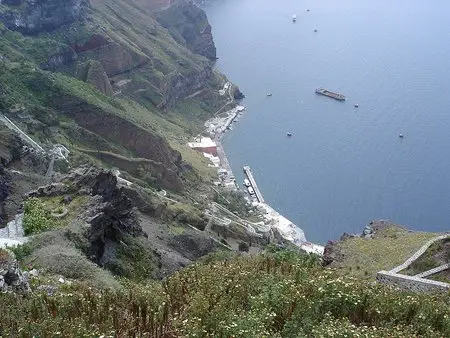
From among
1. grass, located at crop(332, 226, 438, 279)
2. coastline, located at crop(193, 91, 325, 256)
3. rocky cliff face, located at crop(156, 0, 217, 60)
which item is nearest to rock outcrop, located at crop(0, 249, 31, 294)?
grass, located at crop(332, 226, 438, 279)

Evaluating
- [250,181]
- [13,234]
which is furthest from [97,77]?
[13,234]

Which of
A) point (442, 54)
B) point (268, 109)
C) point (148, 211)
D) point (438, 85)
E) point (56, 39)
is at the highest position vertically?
point (442, 54)

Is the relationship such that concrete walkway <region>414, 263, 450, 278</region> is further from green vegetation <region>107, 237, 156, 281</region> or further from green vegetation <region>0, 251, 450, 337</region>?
green vegetation <region>107, 237, 156, 281</region>

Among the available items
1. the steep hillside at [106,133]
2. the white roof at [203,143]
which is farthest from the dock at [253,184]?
the white roof at [203,143]

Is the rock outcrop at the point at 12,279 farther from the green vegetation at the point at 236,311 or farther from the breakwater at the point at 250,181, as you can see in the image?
the breakwater at the point at 250,181

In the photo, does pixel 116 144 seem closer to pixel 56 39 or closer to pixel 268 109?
pixel 56 39

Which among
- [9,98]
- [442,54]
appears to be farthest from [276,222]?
[442,54]

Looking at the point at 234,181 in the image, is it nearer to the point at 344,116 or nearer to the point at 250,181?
the point at 250,181
